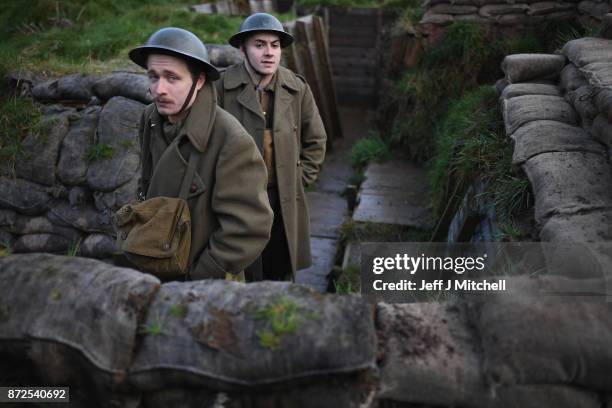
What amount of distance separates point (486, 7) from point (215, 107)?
17.0 ft

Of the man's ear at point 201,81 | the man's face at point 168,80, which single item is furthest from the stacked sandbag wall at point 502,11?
the man's face at point 168,80

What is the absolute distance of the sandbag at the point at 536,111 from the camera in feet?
11.1

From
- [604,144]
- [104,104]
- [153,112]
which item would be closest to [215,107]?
[153,112]

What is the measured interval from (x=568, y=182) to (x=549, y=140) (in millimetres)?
507

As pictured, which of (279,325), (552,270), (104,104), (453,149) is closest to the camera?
(279,325)

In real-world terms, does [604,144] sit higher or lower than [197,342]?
higher

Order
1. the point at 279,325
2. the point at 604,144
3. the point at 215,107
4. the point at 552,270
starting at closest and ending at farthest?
the point at 279,325, the point at 552,270, the point at 215,107, the point at 604,144

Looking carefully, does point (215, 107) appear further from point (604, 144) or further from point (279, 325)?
point (604, 144)

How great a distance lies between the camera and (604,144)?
2.93 m

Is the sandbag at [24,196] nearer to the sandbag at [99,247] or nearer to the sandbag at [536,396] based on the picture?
the sandbag at [99,247]

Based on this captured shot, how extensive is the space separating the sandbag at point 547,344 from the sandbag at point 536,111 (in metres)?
2.12

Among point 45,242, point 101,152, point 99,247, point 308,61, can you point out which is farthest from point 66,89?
point 308,61

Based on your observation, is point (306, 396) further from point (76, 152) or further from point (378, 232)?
point (76, 152)

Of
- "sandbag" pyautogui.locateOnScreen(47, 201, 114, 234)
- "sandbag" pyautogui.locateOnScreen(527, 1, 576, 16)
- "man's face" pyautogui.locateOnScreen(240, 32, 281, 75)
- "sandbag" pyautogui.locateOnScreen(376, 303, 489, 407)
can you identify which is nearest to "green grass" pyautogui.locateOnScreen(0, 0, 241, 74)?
"sandbag" pyautogui.locateOnScreen(47, 201, 114, 234)
